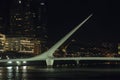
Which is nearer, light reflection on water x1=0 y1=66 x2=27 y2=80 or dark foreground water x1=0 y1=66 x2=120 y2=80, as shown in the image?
light reflection on water x1=0 y1=66 x2=27 y2=80

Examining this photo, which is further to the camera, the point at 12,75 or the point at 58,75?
the point at 58,75

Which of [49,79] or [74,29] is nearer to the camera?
[49,79]

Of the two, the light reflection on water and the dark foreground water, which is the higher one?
the light reflection on water

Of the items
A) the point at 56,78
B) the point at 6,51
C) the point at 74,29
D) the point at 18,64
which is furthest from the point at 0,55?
the point at 56,78

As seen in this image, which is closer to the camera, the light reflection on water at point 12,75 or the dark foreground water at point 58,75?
the light reflection on water at point 12,75

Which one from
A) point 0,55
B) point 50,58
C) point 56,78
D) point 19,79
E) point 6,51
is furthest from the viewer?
point 6,51

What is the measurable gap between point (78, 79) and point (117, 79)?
5.71 meters

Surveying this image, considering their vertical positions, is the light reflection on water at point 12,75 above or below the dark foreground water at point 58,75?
above

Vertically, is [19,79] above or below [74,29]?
below

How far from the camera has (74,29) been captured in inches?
4820

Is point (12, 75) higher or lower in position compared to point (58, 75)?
higher

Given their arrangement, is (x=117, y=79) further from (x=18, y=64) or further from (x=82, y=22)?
(x=18, y=64)

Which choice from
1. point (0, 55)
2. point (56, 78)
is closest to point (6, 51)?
point (0, 55)

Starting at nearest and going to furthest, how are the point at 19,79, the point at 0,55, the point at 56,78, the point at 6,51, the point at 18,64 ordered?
the point at 19,79, the point at 56,78, the point at 18,64, the point at 0,55, the point at 6,51
